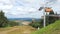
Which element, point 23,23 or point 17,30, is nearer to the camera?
point 17,30

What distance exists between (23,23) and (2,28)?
17.3 feet

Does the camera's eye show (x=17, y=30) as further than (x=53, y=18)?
No

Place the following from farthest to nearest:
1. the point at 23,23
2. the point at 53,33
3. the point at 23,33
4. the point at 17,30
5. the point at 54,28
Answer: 1. the point at 23,23
2. the point at 17,30
3. the point at 23,33
4. the point at 54,28
5. the point at 53,33

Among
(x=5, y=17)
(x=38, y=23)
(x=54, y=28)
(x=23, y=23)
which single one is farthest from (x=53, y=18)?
(x=54, y=28)

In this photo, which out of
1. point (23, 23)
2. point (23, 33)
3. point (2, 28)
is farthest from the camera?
point (23, 23)

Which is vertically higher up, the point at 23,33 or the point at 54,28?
the point at 54,28

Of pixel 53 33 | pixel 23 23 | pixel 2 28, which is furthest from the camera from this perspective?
pixel 23 23

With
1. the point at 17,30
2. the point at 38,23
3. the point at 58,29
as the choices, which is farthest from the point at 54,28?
the point at 38,23

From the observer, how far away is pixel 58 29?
1448cm

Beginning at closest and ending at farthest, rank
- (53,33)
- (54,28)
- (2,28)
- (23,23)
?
(53,33)
(54,28)
(2,28)
(23,23)

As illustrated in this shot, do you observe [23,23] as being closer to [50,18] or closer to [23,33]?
[50,18]

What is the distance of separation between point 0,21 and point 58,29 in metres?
27.5

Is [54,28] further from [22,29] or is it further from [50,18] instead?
[50,18]

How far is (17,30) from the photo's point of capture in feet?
117
